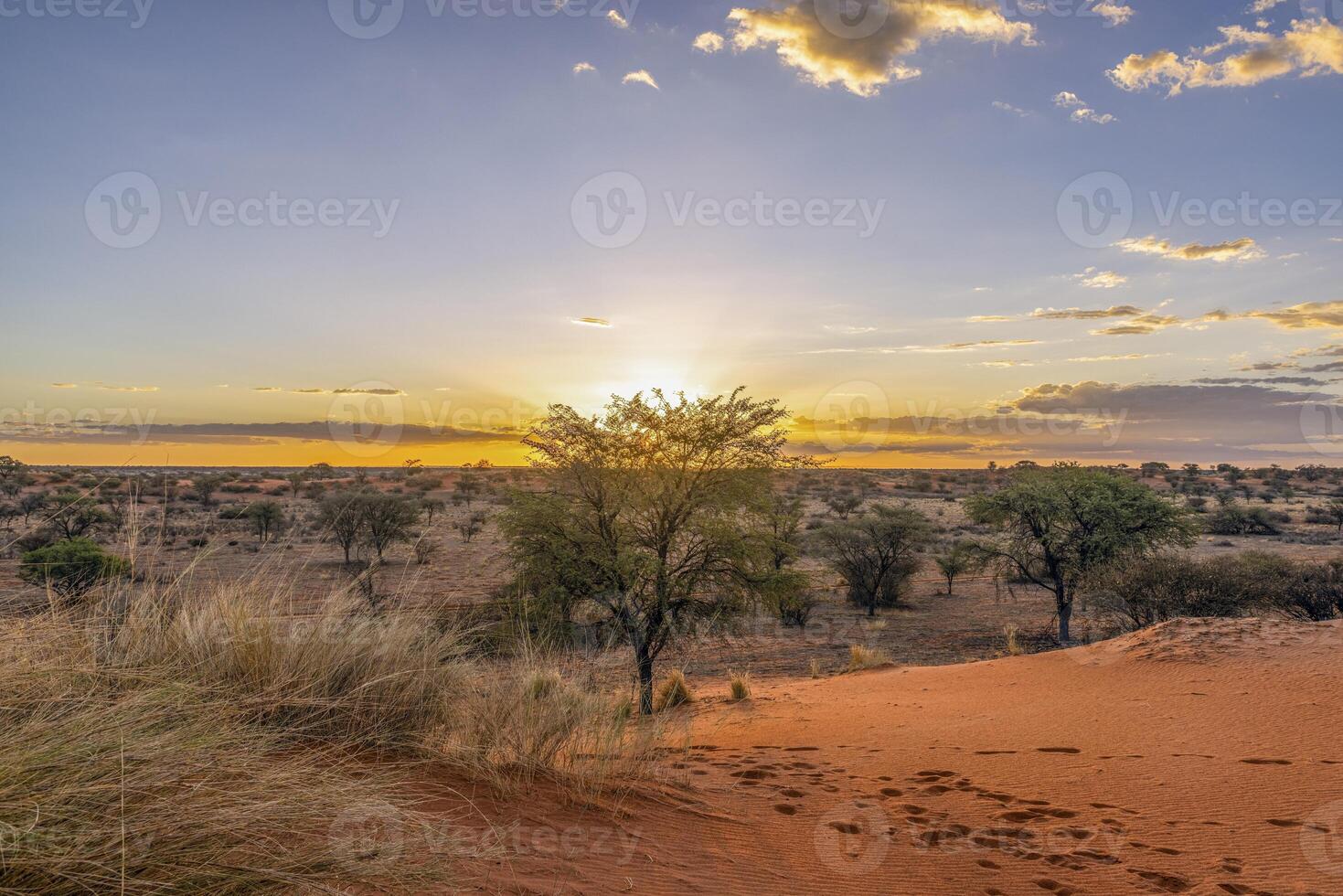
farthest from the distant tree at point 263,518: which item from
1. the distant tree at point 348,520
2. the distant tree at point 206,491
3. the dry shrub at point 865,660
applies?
the dry shrub at point 865,660

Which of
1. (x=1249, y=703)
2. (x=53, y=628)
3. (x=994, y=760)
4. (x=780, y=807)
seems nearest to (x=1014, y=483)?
(x=1249, y=703)

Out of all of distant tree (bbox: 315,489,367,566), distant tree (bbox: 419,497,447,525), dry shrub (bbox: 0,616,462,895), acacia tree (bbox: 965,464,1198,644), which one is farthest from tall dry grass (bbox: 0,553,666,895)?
distant tree (bbox: 419,497,447,525)

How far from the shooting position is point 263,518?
37.5m

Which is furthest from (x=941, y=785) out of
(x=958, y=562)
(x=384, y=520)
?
(x=384, y=520)

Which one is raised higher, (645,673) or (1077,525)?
(1077,525)

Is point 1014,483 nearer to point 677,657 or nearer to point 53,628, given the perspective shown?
point 677,657

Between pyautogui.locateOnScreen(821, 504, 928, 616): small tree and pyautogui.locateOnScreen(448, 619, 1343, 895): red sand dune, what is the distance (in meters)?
16.8

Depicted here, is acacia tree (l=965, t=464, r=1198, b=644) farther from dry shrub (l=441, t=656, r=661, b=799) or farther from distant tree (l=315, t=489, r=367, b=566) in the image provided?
distant tree (l=315, t=489, r=367, b=566)

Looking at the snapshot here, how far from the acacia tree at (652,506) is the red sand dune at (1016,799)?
3002 millimetres

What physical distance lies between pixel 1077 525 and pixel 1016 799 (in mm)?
17877

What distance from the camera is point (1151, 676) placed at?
1196 centimetres

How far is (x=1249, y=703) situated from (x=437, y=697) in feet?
35.6

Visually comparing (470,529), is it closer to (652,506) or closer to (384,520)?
(384,520)

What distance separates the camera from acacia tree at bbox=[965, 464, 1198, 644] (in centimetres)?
2181
